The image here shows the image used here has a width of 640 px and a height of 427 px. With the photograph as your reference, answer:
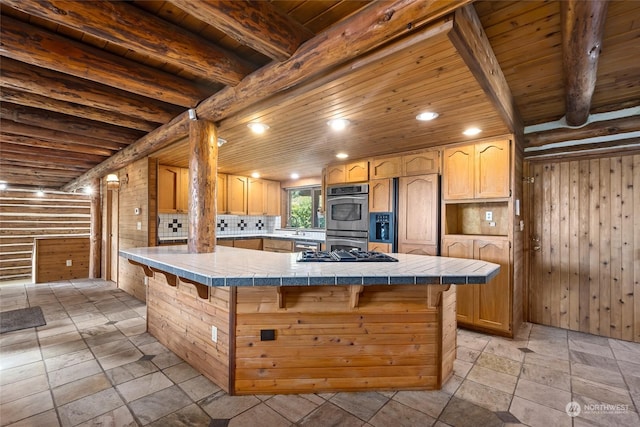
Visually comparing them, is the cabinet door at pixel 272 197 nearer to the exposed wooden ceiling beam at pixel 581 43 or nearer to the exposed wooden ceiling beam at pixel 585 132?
the exposed wooden ceiling beam at pixel 585 132

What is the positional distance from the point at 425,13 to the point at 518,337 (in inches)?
130

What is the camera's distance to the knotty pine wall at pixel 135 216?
4.32 metres

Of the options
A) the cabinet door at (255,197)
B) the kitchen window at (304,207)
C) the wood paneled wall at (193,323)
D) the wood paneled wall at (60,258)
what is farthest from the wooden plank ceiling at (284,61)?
the wood paneled wall at (60,258)

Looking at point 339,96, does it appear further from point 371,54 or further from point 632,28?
point 632,28

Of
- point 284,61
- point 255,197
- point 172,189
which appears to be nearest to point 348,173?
point 255,197

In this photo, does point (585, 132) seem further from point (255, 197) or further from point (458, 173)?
point (255, 197)

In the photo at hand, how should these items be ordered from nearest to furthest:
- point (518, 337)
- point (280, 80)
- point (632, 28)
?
point (632, 28), point (280, 80), point (518, 337)

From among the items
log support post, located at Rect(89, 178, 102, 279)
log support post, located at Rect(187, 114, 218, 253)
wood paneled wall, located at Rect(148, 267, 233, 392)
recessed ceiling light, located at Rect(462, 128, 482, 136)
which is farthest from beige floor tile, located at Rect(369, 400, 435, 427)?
log support post, located at Rect(89, 178, 102, 279)

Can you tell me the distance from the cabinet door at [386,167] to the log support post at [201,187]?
219 cm

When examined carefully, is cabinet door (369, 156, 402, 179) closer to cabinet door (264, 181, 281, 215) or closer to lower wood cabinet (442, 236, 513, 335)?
lower wood cabinet (442, 236, 513, 335)

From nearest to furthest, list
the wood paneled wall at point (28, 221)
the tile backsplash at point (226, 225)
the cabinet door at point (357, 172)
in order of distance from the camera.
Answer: the cabinet door at point (357, 172) → the tile backsplash at point (226, 225) → the wood paneled wall at point (28, 221)

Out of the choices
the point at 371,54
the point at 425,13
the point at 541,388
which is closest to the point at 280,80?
the point at 371,54

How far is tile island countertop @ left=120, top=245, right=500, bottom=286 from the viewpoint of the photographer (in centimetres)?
173

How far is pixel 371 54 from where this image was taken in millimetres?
1625
